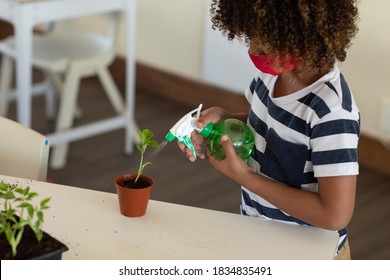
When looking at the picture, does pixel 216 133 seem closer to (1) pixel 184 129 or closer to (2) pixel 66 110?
(1) pixel 184 129

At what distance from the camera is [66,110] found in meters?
3.02

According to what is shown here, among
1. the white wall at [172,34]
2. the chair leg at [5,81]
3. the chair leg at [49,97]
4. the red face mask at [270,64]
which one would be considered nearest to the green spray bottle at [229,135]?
the red face mask at [270,64]

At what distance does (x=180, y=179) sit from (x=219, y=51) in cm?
85

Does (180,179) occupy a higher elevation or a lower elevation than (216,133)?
higher

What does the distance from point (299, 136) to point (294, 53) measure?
0.16 meters

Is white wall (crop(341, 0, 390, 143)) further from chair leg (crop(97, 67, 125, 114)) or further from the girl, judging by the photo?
the girl

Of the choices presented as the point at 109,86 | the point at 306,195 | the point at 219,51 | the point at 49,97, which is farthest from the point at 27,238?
the point at 219,51

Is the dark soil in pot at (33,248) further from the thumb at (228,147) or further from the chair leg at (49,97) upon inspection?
the chair leg at (49,97)

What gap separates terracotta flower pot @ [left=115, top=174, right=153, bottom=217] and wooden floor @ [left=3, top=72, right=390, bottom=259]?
4.06 feet

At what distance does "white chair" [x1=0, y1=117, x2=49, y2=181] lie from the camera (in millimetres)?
1459

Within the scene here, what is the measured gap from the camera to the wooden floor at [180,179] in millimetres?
2645

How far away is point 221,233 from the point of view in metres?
1.21

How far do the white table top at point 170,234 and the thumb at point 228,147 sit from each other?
4.2 inches

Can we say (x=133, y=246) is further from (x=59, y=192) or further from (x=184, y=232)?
(x=59, y=192)
